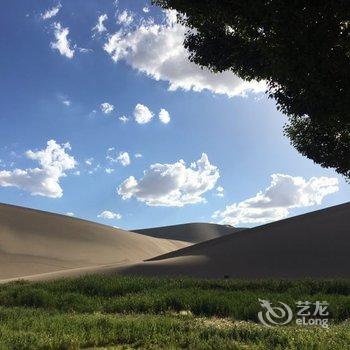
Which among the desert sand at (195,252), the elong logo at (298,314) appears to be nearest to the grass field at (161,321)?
the elong logo at (298,314)

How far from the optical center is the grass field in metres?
8.82

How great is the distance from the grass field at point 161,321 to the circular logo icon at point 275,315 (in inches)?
9.7

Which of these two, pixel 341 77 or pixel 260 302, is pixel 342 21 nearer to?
pixel 341 77

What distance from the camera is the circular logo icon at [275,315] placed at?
38.7 ft

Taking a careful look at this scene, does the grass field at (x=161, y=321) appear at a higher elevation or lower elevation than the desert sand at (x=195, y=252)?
lower

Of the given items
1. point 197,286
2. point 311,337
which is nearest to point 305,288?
point 197,286

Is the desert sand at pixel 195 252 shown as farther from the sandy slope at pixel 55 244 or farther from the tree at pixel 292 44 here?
the tree at pixel 292 44

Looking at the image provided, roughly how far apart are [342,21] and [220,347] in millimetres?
8161

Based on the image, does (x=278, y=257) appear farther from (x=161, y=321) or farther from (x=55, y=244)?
(x=55, y=244)

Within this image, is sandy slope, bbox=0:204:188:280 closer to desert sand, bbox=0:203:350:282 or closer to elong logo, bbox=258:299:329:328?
desert sand, bbox=0:203:350:282

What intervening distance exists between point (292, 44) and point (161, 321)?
7074mm

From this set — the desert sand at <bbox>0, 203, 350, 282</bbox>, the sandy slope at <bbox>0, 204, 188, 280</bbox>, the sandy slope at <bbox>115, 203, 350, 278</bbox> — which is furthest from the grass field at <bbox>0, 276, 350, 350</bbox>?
the sandy slope at <bbox>0, 204, 188, 280</bbox>

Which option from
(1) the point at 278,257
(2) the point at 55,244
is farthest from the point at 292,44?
(2) the point at 55,244

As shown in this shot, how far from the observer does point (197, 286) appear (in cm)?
2000
